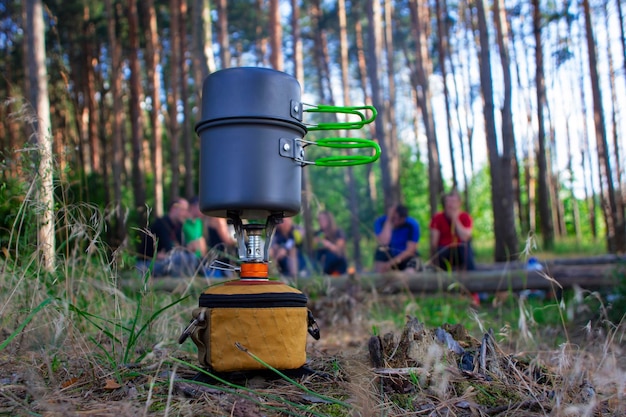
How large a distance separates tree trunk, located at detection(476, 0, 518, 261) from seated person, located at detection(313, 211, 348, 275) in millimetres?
2914

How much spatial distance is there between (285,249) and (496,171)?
172 inches

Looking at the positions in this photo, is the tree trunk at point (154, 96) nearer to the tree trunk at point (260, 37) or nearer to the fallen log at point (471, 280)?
the tree trunk at point (260, 37)

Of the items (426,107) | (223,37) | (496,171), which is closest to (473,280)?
(496,171)

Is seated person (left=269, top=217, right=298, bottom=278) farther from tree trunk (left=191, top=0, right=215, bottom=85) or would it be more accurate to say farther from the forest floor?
tree trunk (left=191, top=0, right=215, bottom=85)

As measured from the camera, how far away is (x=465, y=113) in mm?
19875

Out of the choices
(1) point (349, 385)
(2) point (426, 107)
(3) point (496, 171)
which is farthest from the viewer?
(2) point (426, 107)

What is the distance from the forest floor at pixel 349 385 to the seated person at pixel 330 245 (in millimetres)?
5036

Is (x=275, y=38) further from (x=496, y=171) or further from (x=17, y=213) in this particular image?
(x=17, y=213)

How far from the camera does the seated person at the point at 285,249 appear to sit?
20.6 feet

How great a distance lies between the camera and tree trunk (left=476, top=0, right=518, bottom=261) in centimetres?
898

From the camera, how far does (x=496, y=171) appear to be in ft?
30.6

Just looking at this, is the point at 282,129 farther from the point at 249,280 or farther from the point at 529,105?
the point at 529,105

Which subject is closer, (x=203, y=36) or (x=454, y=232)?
(x=454, y=232)

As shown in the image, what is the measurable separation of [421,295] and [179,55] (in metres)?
11.1
